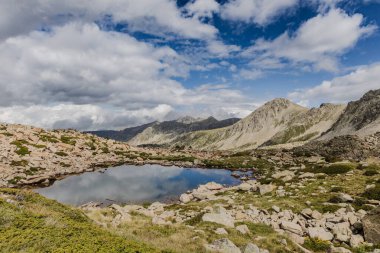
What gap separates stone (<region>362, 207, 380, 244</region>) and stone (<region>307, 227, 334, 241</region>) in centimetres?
248

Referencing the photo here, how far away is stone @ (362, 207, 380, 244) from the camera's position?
20.1 m

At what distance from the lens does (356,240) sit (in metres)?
20.4

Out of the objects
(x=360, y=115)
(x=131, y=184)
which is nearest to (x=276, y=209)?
(x=131, y=184)

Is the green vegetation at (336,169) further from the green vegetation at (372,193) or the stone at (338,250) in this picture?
the stone at (338,250)

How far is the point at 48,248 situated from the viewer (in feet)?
35.4

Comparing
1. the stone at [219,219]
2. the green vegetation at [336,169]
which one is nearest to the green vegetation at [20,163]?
the stone at [219,219]

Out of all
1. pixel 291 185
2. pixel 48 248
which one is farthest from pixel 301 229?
pixel 48 248

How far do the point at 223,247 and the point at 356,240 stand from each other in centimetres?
1063

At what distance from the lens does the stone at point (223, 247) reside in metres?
16.6

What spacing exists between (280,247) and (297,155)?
82240mm

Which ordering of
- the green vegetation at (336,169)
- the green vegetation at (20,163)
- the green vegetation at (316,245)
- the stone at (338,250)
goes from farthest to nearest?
the green vegetation at (20,163)
the green vegetation at (336,169)
the green vegetation at (316,245)
the stone at (338,250)

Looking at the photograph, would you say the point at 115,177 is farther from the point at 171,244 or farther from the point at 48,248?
the point at 48,248

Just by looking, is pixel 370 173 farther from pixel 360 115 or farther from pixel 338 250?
pixel 360 115

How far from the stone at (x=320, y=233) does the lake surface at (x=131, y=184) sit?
2734 centimetres
